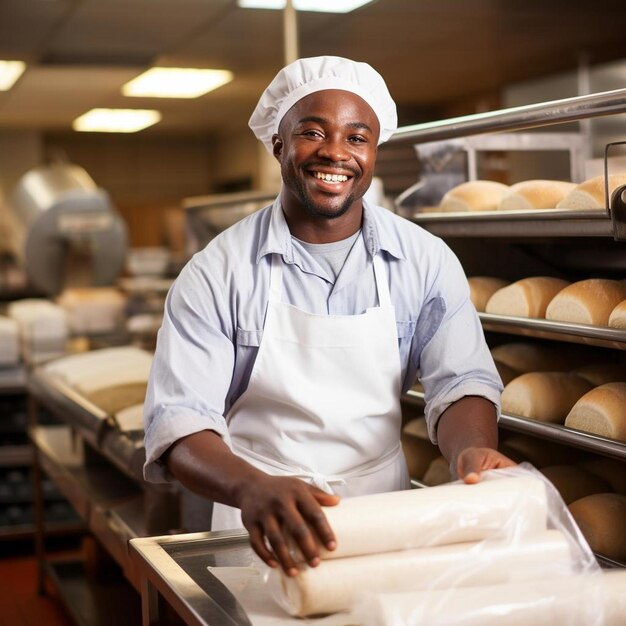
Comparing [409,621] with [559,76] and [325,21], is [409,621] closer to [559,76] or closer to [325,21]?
[325,21]

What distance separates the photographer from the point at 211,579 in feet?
4.06

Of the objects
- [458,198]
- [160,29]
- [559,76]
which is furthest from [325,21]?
[458,198]

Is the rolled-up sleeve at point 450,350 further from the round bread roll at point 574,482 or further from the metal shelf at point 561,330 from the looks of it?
the round bread roll at point 574,482

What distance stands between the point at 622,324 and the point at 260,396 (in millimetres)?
619

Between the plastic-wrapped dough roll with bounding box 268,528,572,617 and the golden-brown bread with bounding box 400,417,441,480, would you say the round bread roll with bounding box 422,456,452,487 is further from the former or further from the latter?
the plastic-wrapped dough roll with bounding box 268,528,572,617

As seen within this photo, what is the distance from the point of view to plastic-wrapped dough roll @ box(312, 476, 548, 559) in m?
1.08

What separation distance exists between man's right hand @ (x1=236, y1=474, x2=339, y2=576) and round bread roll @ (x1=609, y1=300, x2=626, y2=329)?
74 centimetres

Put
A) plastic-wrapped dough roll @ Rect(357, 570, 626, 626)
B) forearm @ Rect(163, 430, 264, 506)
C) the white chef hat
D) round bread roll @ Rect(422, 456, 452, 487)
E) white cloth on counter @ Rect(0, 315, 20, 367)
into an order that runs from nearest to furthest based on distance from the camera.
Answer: plastic-wrapped dough roll @ Rect(357, 570, 626, 626)
forearm @ Rect(163, 430, 264, 506)
the white chef hat
round bread roll @ Rect(422, 456, 452, 487)
white cloth on counter @ Rect(0, 315, 20, 367)

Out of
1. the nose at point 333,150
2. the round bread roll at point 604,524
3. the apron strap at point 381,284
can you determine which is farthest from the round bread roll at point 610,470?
the nose at point 333,150

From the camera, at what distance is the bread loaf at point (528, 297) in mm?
1907

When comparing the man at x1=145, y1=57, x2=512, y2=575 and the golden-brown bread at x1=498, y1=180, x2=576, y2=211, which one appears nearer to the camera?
the man at x1=145, y1=57, x2=512, y2=575

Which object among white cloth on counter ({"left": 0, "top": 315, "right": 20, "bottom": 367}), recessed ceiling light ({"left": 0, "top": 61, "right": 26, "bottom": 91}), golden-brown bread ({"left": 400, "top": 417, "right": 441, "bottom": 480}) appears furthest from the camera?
recessed ceiling light ({"left": 0, "top": 61, "right": 26, "bottom": 91})

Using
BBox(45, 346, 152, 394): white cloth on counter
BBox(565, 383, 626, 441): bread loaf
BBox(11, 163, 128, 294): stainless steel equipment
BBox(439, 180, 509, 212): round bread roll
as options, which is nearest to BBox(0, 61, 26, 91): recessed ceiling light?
BBox(11, 163, 128, 294): stainless steel equipment

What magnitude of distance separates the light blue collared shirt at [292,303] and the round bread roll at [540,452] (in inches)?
19.8
